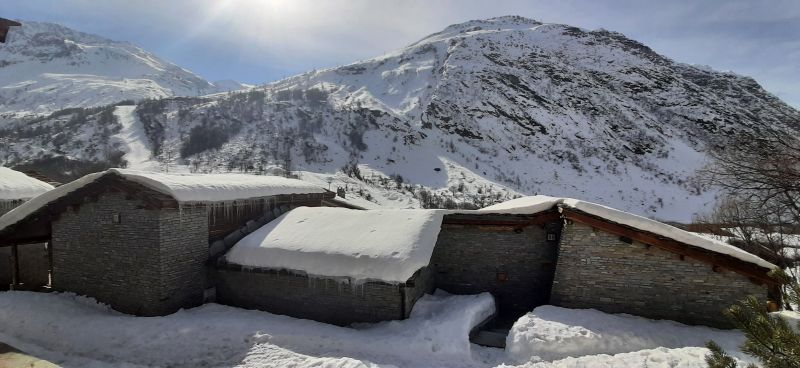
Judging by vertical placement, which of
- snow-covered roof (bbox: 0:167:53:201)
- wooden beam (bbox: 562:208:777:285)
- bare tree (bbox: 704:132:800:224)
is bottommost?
wooden beam (bbox: 562:208:777:285)

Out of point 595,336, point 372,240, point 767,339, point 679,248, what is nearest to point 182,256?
point 372,240

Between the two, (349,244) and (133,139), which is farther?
(133,139)

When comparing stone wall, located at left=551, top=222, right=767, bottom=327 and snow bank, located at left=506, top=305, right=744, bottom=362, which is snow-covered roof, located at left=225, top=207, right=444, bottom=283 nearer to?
snow bank, located at left=506, top=305, right=744, bottom=362

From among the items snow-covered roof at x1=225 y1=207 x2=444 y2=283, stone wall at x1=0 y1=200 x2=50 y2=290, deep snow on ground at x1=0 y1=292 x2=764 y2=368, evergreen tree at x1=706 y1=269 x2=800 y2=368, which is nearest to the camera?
evergreen tree at x1=706 y1=269 x2=800 y2=368

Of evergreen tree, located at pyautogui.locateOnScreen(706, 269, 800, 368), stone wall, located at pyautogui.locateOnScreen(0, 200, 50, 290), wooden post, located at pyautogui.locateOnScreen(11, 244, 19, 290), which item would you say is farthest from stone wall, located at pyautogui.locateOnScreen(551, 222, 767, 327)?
stone wall, located at pyautogui.locateOnScreen(0, 200, 50, 290)

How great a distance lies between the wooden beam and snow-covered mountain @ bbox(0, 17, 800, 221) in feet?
69.8

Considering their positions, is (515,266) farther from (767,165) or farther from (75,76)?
(75,76)

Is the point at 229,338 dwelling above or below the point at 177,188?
below

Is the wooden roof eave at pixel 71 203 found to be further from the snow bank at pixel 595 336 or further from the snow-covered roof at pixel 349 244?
the snow bank at pixel 595 336

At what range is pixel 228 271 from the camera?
41.7ft

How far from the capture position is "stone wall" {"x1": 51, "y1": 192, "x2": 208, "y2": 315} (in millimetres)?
11805

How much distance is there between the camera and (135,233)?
12.0 meters

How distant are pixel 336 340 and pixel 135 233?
6.51 metres

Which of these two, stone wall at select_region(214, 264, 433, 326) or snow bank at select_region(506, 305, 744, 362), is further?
stone wall at select_region(214, 264, 433, 326)
